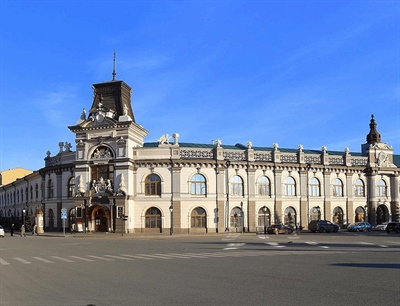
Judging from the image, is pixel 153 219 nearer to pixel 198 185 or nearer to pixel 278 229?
pixel 198 185

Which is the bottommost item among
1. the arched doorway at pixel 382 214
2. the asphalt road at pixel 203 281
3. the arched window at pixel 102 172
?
the arched doorway at pixel 382 214

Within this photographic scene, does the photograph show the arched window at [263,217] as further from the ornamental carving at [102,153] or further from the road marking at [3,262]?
the road marking at [3,262]

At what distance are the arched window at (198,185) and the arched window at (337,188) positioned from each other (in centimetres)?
1861

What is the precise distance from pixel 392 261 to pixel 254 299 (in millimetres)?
11381

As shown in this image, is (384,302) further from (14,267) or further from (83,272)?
(14,267)

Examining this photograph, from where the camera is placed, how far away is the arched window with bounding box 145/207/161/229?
55219 mm

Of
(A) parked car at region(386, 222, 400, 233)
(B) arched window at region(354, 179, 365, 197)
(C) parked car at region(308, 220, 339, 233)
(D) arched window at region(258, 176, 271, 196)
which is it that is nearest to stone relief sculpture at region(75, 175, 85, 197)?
(D) arched window at region(258, 176, 271, 196)

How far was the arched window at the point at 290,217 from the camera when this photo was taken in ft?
196

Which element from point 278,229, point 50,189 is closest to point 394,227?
point 278,229

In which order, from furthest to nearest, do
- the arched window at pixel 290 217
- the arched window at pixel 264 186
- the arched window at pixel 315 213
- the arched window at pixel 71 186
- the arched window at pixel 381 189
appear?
the arched window at pixel 381 189 < the arched window at pixel 315 213 < the arched window at pixel 71 186 < the arched window at pixel 290 217 < the arched window at pixel 264 186

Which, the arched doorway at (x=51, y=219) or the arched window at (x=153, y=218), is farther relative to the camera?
the arched doorway at (x=51, y=219)

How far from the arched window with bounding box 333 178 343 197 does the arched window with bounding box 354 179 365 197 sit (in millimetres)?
2390

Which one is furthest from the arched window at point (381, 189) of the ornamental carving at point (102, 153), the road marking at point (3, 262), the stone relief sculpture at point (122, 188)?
the road marking at point (3, 262)

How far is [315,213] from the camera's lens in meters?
61.5
